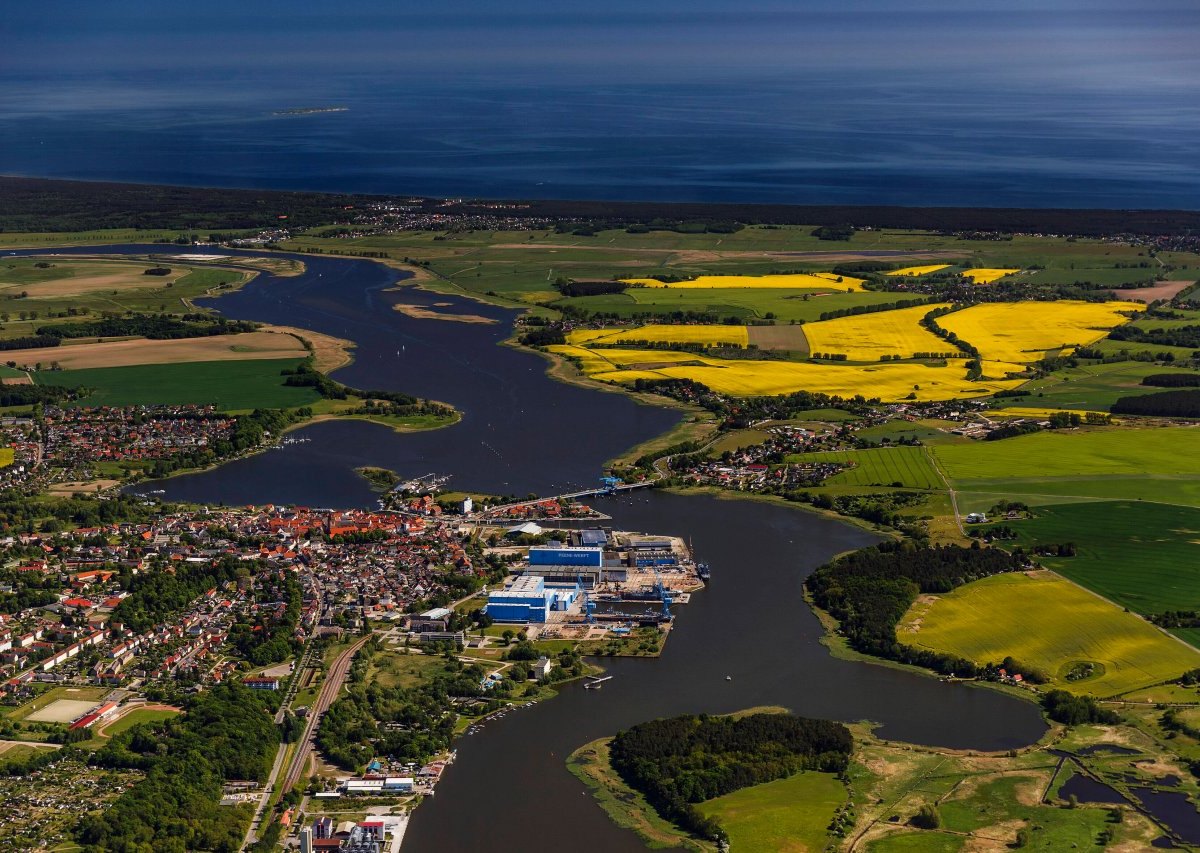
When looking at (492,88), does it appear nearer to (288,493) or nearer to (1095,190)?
(1095,190)

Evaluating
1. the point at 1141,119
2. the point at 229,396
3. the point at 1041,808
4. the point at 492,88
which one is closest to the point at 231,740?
the point at 1041,808

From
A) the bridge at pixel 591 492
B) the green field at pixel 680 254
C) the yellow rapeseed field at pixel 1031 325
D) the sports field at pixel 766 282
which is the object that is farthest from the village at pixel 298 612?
the sports field at pixel 766 282

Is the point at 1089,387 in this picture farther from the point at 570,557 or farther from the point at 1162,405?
the point at 570,557

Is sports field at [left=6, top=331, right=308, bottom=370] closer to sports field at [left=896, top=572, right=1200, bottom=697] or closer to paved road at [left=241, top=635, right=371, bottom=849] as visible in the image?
paved road at [left=241, top=635, right=371, bottom=849]

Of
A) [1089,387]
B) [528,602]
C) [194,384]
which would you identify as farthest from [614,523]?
[1089,387]

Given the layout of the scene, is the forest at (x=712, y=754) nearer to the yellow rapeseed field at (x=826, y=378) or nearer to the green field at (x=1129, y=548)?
the green field at (x=1129, y=548)
